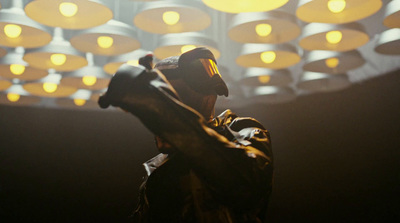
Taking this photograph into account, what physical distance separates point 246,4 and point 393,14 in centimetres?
93

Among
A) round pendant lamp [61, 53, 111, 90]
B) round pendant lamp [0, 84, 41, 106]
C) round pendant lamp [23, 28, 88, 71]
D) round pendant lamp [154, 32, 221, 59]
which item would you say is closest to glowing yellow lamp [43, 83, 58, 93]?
round pendant lamp [61, 53, 111, 90]

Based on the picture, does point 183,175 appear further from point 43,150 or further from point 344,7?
point 43,150

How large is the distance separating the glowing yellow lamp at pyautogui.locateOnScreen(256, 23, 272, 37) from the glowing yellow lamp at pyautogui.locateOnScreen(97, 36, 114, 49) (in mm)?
969

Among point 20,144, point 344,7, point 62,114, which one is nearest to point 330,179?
point 344,7

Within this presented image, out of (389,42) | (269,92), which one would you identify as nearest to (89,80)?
(269,92)

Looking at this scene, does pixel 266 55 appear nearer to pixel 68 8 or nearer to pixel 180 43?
pixel 180 43

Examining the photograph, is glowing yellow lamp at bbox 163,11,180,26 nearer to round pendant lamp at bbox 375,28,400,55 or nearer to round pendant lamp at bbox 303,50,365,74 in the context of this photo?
round pendant lamp at bbox 303,50,365,74

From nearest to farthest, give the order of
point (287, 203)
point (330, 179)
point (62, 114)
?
point (330, 179), point (287, 203), point (62, 114)

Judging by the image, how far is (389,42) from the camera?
2.94 meters

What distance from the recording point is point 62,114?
496 cm

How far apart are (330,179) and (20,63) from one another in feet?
10.6

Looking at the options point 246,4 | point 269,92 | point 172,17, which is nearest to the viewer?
point 246,4

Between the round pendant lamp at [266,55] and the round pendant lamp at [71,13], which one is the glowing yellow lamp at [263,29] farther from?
the round pendant lamp at [71,13]

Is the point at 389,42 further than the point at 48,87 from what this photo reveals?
No
